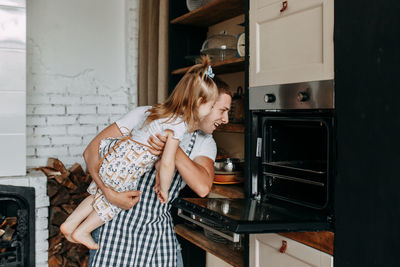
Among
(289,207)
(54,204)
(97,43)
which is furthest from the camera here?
(97,43)

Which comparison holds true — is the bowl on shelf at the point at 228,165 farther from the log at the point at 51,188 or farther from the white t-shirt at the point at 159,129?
the log at the point at 51,188

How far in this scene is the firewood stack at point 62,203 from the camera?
318 centimetres

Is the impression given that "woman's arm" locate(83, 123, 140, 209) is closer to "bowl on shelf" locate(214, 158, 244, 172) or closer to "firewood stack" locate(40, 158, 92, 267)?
"bowl on shelf" locate(214, 158, 244, 172)

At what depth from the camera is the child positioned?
1.62 metres

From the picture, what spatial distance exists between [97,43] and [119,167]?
7.50 ft

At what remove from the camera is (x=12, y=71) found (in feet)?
9.71

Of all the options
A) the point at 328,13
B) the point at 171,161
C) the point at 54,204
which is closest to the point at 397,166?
the point at 328,13

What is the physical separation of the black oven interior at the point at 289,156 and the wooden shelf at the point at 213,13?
93cm

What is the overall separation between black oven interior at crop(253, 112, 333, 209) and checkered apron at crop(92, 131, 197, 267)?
581 millimetres

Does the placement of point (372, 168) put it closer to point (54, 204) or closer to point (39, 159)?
point (54, 204)

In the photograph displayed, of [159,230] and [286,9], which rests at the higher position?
[286,9]

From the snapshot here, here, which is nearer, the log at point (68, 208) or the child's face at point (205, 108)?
the child's face at point (205, 108)

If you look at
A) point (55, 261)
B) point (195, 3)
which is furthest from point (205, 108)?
point (55, 261)

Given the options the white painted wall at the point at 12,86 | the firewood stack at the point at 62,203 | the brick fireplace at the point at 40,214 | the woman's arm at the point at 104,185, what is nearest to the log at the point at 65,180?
the firewood stack at the point at 62,203
